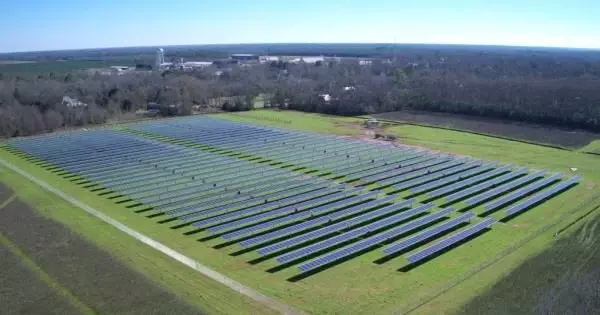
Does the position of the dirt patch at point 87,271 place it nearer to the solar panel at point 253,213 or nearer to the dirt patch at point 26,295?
the dirt patch at point 26,295

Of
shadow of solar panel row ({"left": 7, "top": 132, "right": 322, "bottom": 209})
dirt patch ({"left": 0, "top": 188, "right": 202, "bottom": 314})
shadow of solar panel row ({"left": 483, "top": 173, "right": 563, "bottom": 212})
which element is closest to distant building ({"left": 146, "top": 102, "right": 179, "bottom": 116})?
shadow of solar panel row ({"left": 7, "top": 132, "right": 322, "bottom": 209})

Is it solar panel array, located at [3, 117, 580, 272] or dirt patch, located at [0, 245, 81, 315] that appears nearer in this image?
dirt patch, located at [0, 245, 81, 315]

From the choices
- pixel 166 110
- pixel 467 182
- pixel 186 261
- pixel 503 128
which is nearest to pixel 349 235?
pixel 186 261

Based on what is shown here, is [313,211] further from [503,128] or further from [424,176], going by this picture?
[503,128]

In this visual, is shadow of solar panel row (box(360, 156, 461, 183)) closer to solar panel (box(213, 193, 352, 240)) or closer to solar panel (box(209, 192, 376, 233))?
solar panel (box(209, 192, 376, 233))

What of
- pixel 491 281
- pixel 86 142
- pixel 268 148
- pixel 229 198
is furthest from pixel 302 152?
pixel 491 281
